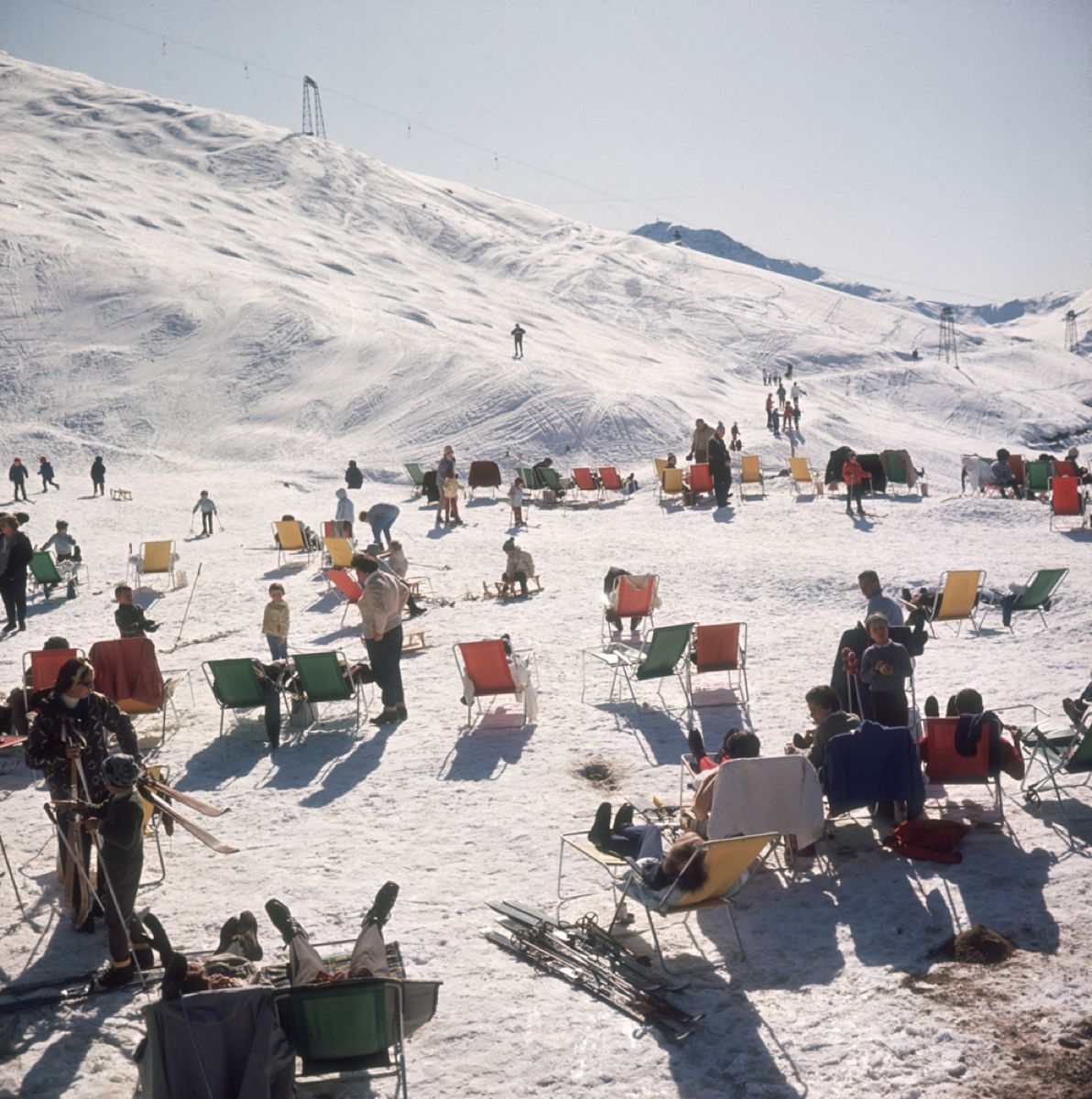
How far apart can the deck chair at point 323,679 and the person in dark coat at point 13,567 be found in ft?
18.2

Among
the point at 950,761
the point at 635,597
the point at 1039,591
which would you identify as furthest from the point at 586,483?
the point at 950,761

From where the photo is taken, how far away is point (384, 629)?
9.71 m

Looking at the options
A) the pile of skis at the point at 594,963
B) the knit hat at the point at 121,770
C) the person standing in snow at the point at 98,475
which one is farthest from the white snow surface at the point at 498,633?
the knit hat at the point at 121,770

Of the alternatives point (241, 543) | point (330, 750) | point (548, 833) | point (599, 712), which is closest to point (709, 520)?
point (241, 543)

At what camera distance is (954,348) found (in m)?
70.2

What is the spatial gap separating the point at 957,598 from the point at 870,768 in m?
6.19

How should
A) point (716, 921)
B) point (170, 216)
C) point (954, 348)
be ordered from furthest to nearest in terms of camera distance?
1. point (954, 348)
2. point (170, 216)
3. point (716, 921)

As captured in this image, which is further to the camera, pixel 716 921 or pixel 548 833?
pixel 548 833

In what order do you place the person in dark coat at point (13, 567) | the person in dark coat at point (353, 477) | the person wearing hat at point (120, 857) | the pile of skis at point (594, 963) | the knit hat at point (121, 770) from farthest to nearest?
the person in dark coat at point (353, 477)
the person in dark coat at point (13, 567)
the person wearing hat at point (120, 857)
the knit hat at point (121, 770)
the pile of skis at point (594, 963)

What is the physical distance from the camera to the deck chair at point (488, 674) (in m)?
9.59

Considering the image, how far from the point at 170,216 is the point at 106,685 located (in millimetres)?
58110

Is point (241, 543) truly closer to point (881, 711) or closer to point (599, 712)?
point (599, 712)

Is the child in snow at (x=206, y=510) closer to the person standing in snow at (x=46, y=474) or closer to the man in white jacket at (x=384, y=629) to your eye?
the person standing in snow at (x=46, y=474)

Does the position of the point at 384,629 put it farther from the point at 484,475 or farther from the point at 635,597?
the point at 484,475
